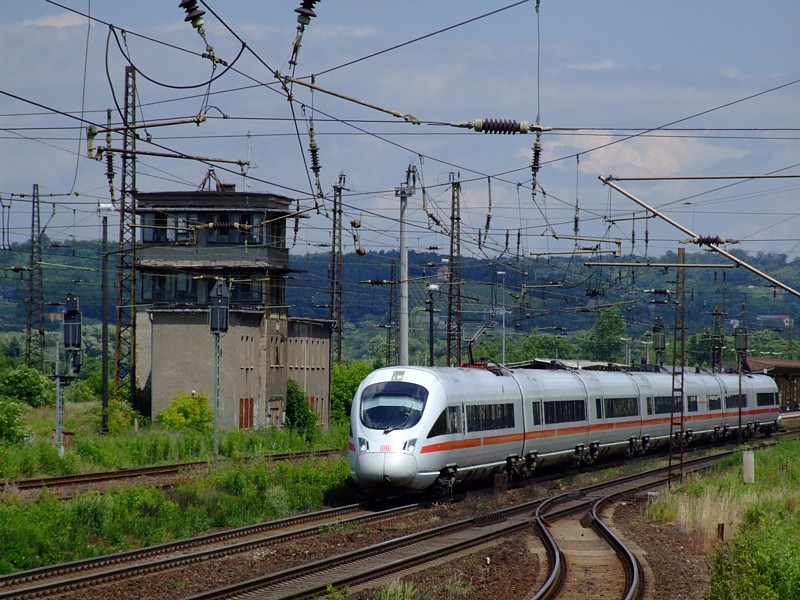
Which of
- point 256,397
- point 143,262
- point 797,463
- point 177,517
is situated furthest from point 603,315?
point 177,517

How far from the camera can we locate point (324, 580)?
1605 centimetres

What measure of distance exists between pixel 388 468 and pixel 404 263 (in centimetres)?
1161

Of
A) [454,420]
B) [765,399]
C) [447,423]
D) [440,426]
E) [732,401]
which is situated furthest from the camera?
[765,399]

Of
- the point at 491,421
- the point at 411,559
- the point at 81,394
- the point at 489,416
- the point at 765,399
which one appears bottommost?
the point at 81,394

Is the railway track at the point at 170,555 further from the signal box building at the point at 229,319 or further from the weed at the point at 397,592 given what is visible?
the signal box building at the point at 229,319

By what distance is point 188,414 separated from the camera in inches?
1876

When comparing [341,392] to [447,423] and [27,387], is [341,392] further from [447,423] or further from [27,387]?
[447,423]

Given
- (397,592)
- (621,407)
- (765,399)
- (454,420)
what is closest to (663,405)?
(621,407)

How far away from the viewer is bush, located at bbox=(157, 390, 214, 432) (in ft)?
154

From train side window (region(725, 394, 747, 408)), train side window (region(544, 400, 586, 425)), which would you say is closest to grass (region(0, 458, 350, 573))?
train side window (region(544, 400, 586, 425))

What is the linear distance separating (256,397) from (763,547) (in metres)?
43.3

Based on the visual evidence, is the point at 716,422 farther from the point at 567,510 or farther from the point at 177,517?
the point at 177,517

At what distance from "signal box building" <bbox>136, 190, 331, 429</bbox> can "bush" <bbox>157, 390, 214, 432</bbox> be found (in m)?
3.37

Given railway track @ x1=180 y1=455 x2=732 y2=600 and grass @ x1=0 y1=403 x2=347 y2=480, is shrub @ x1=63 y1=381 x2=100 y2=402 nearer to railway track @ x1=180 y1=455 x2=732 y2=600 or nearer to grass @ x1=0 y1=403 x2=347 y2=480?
grass @ x1=0 y1=403 x2=347 y2=480
